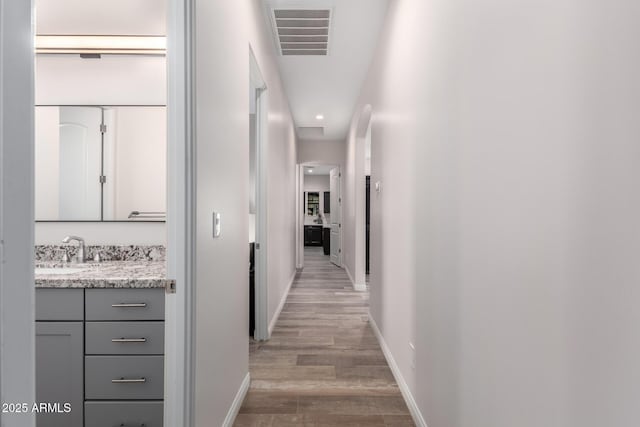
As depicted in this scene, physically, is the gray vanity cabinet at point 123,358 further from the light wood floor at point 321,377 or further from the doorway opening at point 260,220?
the doorway opening at point 260,220

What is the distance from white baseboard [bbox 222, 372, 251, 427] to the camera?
1.92 m

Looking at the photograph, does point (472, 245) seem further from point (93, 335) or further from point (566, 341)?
point (93, 335)

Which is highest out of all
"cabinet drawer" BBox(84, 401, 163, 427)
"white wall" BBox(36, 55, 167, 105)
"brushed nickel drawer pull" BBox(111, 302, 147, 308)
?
"white wall" BBox(36, 55, 167, 105)

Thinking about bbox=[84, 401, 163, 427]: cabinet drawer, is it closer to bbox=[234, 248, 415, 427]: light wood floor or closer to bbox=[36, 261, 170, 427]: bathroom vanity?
bbox=[36, 261, 170, 427]: bathroom vanity

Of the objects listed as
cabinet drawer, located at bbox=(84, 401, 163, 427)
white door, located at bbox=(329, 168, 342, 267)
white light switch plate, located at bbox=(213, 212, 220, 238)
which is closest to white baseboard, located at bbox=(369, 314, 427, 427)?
cabinet drawer, located at bbox=(84, 401, 163, 427)

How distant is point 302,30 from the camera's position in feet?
10.6

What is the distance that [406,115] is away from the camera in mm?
2242

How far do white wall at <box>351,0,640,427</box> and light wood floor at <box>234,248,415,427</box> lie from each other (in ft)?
1.68

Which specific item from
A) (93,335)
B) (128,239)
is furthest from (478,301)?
(128,239)

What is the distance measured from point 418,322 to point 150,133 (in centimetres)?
208

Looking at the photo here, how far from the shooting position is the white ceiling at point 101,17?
6.89 ft

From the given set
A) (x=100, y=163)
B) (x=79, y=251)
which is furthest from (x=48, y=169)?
(x=79, y=251)

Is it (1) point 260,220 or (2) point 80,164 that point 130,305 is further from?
(1) point 260,220

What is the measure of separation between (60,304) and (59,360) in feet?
0.80
